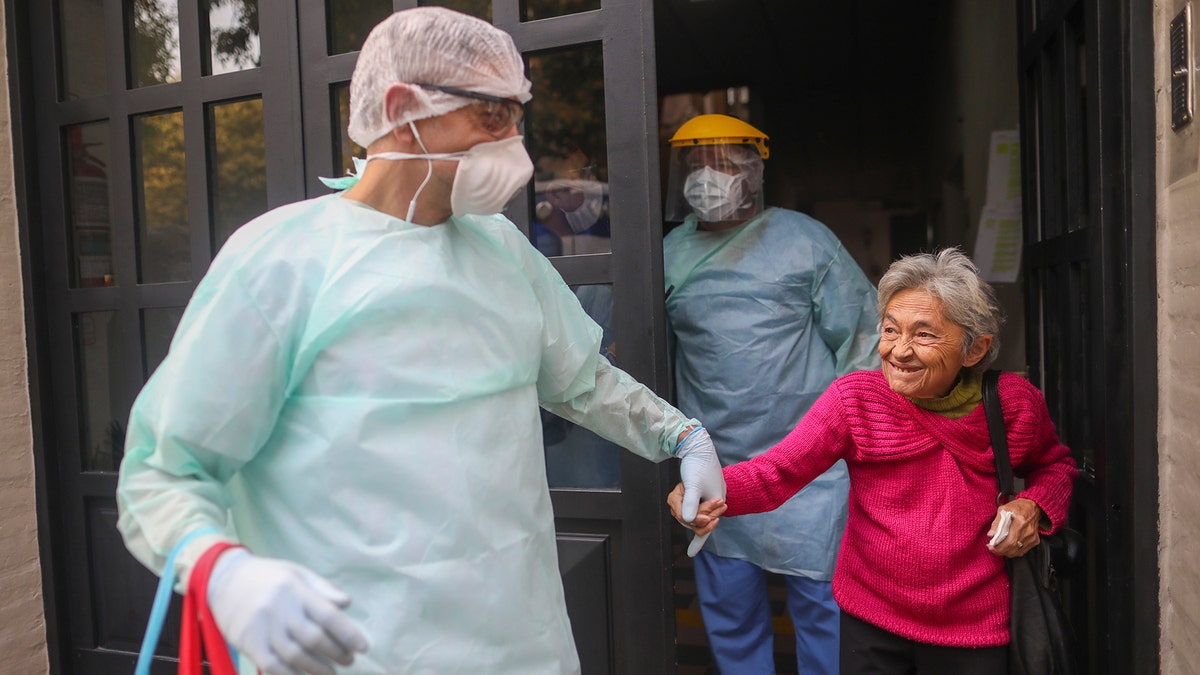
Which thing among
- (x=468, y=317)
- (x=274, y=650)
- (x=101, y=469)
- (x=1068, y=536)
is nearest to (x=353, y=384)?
(x=468, y=317)

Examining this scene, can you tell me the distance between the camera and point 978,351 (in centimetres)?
171

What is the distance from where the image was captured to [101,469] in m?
2.54

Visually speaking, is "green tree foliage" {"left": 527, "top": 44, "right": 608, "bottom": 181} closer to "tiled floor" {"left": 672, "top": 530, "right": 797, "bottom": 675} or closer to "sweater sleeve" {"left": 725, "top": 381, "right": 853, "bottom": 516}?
"sweater sleeve" {"left": 725, "top": 381, "right": 853, "bottom": 516}

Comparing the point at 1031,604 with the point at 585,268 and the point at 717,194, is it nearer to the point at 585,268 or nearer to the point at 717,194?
the point at 585,268

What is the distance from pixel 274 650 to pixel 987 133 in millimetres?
4252

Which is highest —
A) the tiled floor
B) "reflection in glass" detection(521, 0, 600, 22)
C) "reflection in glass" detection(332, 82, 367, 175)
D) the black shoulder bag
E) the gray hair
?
"reflection in glass" detection(521, 0, 600, 22)

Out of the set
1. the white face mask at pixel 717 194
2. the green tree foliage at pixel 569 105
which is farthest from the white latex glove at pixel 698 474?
the white face mask at pixel 717 194

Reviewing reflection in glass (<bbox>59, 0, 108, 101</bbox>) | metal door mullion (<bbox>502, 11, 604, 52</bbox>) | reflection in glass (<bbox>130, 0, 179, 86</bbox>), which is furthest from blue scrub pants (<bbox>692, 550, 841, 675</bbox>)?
reflection in glass (<bbox>59, 0, 108, 101</bbox>)

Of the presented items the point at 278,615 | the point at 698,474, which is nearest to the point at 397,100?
the point at 278,615

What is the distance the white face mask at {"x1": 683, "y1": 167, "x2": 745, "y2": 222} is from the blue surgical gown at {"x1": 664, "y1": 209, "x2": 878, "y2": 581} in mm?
78

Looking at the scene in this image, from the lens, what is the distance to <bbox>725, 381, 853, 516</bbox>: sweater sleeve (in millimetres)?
1760

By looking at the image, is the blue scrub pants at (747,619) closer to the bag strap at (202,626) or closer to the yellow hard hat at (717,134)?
the yellow hard hat at (717,134)

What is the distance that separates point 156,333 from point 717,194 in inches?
60.8

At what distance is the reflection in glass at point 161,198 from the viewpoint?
7.85ft
